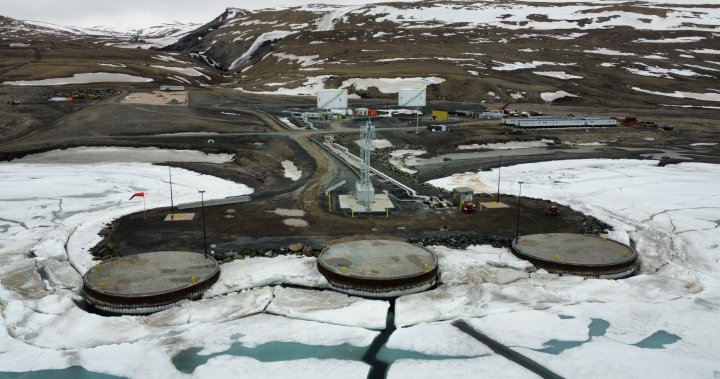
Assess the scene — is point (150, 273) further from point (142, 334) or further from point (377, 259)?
point (377, 259)

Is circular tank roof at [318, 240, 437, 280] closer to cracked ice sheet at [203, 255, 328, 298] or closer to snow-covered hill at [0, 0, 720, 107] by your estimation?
cracked ice sheet at [203, 255, 328, 298]

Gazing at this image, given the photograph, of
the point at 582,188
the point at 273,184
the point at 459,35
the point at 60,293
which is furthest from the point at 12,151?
the point at 459,35

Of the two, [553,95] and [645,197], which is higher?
[553,95]

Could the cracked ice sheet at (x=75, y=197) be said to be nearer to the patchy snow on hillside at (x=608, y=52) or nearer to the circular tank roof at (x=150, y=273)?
the circular tank roof at (x=150, y=273)

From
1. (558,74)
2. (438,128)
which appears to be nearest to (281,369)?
(438,128)

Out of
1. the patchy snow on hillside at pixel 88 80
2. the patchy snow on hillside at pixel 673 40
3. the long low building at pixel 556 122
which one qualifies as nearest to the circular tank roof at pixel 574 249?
the long low building at pixel 556 122

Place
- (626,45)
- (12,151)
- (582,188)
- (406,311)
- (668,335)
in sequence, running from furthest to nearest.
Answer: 1. (626,45)
2. (12,151)
3. (582,188)
4. (406,311)
5. (668,335)

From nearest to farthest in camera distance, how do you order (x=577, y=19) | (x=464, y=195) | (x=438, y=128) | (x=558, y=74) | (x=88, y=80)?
(x=464, y=195)
(x=438, y=128)
(x=88, y=80)
(x=558, y=74)
(x=577, y=19)

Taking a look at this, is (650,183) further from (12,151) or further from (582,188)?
(12,151)
